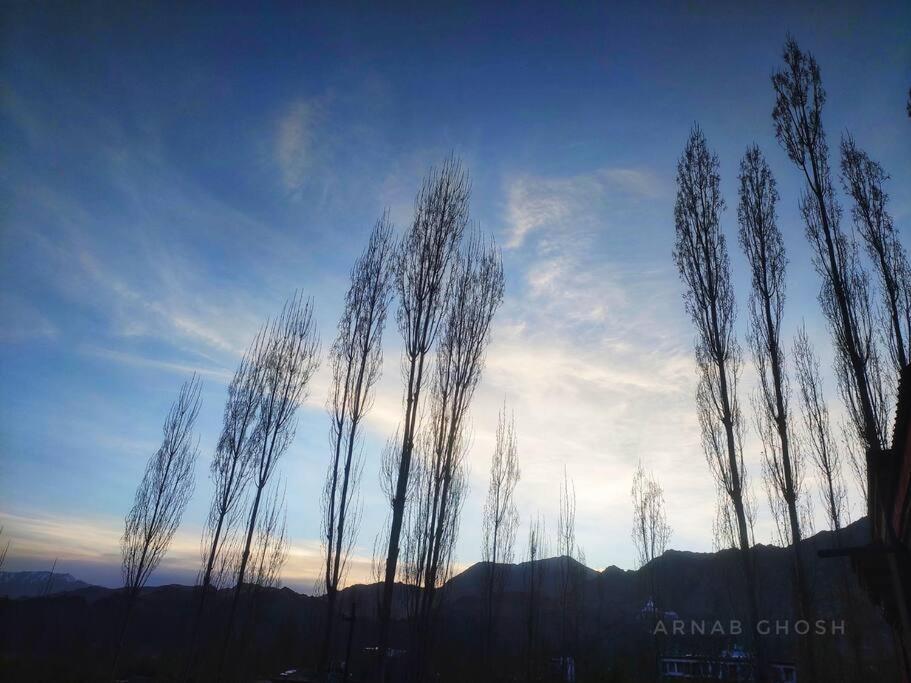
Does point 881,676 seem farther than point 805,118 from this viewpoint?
Yes

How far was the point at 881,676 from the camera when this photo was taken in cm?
1830

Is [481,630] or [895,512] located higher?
[895,512]

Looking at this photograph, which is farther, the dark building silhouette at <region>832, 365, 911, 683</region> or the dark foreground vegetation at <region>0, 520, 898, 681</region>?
the dark foreground vegetation at <region>0, 520, 898, 681</region>

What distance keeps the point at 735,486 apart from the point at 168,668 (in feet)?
77.9

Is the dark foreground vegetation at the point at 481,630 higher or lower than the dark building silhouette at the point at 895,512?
lower

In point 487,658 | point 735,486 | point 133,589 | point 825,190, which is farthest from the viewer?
point 487,658

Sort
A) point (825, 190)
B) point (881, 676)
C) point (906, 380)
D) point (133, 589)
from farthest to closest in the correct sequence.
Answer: point (881, 676), point (133, 589), point (825, 190), point (906, 380)

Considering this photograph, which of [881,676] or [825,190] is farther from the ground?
[825,190]

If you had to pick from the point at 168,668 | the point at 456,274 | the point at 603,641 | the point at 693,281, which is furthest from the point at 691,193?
the point at 603,641

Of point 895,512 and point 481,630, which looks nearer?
point 895,512

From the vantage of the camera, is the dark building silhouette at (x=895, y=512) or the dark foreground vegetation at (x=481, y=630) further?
the dark foreground vegetation at (x=481, y=630)

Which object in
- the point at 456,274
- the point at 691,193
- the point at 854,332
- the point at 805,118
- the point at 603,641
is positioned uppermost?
the point at 805,118

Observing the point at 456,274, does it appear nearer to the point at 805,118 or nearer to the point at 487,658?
the point at 805,118

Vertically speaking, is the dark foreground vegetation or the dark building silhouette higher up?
the dark building silhouette
